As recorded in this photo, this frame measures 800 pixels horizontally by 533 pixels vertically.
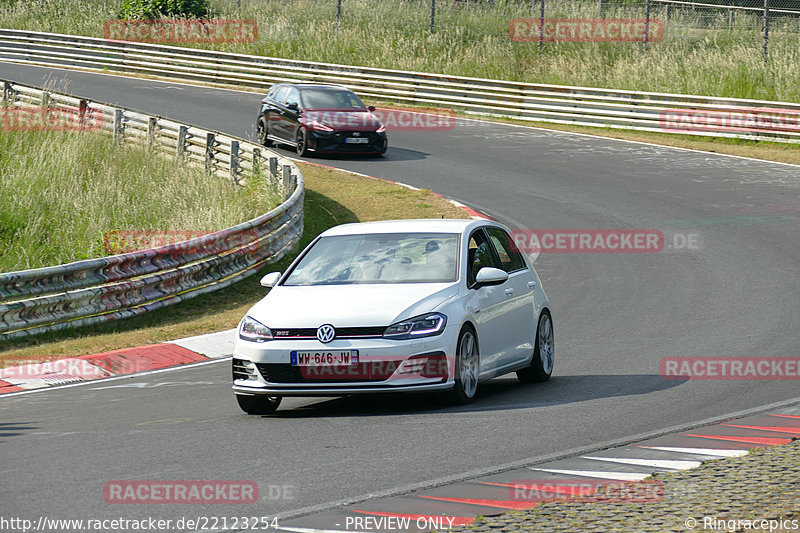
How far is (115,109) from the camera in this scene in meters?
28.1

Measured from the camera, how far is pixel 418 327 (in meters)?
9.17

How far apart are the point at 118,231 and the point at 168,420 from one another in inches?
380

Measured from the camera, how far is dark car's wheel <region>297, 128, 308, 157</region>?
93.5 feet

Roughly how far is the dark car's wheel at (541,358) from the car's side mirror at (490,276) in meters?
1.32

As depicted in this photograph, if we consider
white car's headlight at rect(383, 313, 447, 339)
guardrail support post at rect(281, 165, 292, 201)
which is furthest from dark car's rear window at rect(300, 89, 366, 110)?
white car's headlight at rect(383, 313, 447, 339)

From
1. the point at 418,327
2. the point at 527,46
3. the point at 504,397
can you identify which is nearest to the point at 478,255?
the point at 504,397

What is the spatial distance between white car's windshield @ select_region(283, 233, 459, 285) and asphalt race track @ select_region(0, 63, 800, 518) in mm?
1060

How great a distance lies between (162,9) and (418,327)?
40.2 m

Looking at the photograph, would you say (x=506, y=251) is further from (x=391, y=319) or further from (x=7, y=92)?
(x=7, y=92)

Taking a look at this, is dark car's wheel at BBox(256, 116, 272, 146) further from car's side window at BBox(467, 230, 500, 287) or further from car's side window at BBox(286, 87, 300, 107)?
car's side window at BBox(467, 230, 500, 287)

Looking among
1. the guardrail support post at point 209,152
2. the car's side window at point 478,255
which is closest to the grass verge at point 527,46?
the guardrail support post at point 209,152

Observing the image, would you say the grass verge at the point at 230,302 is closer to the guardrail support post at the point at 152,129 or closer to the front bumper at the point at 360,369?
the guardrail support post at the point at 152,129

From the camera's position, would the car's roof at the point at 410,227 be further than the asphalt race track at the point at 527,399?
Yes

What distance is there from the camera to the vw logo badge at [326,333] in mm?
9047
